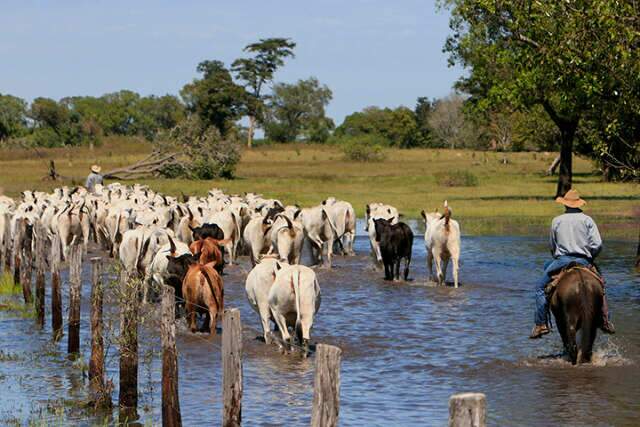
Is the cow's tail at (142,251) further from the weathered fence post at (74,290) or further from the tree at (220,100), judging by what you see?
the tree at (220,100)

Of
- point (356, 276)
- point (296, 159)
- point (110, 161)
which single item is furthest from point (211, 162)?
point (356, 276)

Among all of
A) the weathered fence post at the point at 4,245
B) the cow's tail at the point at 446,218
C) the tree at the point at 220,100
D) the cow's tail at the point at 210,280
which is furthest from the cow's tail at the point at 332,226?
the tree at the point at 220,100

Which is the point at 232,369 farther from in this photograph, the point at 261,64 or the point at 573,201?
the point at 261,64

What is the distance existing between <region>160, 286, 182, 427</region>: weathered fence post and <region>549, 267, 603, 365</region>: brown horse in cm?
492

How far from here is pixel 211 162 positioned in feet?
188

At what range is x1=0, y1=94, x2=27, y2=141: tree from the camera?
106875 mm

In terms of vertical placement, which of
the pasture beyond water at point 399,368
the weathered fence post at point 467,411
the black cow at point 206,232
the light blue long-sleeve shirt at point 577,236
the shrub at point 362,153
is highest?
the shrub at point 362,153

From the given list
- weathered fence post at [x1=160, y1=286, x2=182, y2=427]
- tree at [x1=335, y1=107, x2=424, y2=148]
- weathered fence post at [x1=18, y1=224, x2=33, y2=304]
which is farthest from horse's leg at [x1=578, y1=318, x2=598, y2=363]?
tree at [x1=335, y1=107, x2=424, y2=148]

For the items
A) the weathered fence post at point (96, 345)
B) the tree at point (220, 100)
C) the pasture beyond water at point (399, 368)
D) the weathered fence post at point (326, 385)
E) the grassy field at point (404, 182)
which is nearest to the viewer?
the weathered fence post at point (326, 385)

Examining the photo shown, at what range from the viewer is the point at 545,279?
45.6 ft

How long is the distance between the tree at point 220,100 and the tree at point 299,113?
31.6 metres

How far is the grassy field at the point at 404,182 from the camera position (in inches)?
1629

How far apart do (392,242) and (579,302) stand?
9.39 metres

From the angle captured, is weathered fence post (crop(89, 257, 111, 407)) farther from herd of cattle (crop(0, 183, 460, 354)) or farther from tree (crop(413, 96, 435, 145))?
tree (crop(413, 96, 435, 145))
